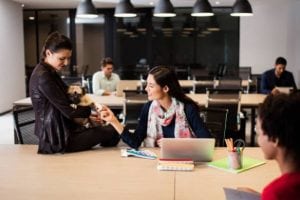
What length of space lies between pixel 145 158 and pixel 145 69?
8.48 meters

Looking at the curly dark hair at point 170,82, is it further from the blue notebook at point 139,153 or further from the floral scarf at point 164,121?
the blue notebook at point 139,153

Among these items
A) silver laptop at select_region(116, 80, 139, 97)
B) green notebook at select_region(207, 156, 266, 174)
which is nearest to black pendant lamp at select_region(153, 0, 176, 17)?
silver laptop at select_region(116, 80, 139, 97)

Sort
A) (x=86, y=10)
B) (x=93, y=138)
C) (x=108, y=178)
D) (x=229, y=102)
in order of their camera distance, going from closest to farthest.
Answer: (x=108, y=178) → (x=93, y=138) → (x=229, y=102) → (x=86, y=10)

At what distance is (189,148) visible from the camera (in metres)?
2.30

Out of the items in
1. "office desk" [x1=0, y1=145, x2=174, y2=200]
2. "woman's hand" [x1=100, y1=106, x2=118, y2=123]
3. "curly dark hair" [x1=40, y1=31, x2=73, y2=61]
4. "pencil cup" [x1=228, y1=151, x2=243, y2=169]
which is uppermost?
"curly dark hair" [x1=40, y1=31, x2=73, y2=61]

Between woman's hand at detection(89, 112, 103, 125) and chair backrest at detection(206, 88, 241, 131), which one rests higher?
woman's hand at detection(89, 112, 103, 125)

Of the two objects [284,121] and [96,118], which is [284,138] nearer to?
[284,121]

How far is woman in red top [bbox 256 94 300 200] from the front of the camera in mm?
1169

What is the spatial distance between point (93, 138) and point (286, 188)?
1710mm

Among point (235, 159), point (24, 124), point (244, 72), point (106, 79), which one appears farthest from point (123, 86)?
point (244, 72)

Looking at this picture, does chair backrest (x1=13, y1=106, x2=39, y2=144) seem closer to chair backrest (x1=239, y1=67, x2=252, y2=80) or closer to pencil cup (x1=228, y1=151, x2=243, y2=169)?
pencil cup (x1=228, y1=151, x2=243, y2=169)

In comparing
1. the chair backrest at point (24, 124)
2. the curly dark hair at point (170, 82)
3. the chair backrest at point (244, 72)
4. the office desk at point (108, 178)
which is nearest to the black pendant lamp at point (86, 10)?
the chair backrest at point (24, 124)

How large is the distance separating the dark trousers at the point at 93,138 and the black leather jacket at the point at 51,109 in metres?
0.06

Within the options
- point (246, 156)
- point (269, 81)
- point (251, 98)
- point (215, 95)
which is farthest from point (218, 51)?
point (246, 156)
